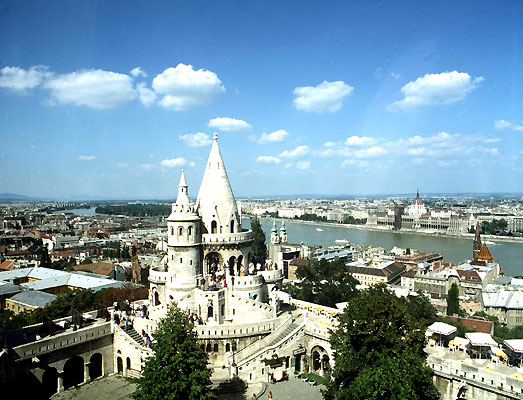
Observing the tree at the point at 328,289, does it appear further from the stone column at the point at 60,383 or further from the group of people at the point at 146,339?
the stone column at the point at 60,383

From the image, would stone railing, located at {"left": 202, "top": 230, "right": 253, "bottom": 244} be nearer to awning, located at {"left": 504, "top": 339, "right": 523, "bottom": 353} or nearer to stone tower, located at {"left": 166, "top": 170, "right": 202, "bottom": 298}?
stone tower, located at {"left": 166, "top": 170, "right": 202, "bottom": 298}

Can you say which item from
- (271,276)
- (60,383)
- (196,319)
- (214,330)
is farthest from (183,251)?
(60,383)

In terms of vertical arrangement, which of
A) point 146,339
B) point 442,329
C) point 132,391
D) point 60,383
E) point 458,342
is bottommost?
point 132,391

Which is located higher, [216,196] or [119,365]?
[216,196]

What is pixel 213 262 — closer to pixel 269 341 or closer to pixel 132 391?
pixel 269 341

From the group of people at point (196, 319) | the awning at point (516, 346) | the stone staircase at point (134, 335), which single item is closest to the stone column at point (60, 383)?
the stone staircase at point (134, 335)

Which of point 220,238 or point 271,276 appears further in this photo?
point 271,276

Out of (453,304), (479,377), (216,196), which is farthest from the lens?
(453,304)
